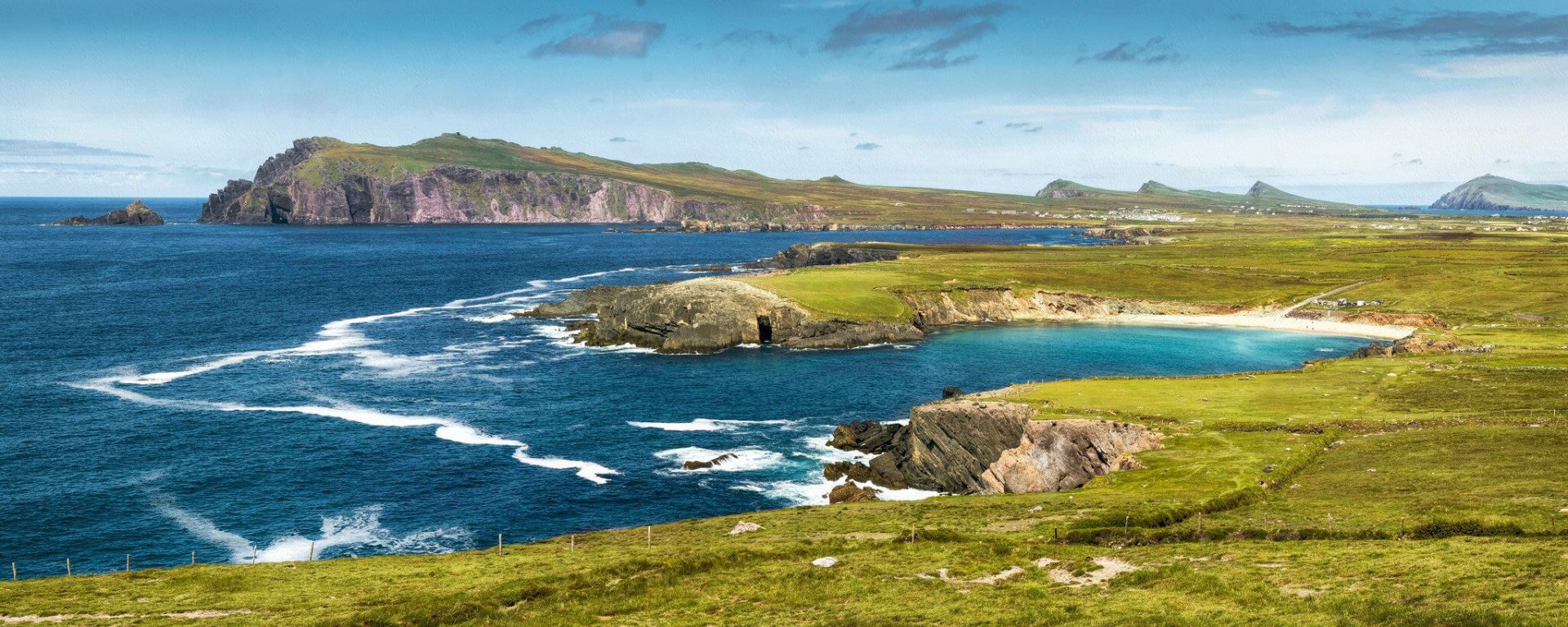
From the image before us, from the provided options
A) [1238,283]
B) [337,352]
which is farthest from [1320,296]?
[337,352]

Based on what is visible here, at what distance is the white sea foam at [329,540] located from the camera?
54250mm

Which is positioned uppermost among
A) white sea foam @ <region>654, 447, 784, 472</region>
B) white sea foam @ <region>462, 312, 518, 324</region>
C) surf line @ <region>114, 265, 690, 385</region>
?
white sea foam @ <region>462, 312, 518, 324</region>

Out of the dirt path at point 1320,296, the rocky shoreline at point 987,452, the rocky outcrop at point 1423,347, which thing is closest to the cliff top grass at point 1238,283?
the dirt path at point 1320,296

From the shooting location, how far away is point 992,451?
66688 mm

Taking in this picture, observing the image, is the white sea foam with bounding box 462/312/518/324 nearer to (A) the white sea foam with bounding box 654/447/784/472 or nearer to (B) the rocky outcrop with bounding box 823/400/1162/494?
(A) the white sea foam with bounding box 654/447/784/472

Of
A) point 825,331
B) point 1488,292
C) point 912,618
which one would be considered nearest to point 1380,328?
point 1488,292

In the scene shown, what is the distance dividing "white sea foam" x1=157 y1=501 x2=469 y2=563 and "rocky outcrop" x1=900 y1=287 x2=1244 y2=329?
313 feet

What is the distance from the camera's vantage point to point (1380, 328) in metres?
134

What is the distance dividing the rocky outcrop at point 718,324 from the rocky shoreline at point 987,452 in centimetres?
4958

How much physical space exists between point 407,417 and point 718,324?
4701 cm

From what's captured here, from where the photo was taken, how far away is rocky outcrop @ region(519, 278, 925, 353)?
123750 mm

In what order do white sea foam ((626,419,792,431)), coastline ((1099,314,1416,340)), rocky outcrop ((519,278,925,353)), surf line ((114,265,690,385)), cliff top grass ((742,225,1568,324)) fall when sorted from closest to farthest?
white sea foam ((626,419,792,431)) → surf line ((114,265,690,385)) → rocky outcrop ((519,278,925,353)) → coastline ((1099,314,1416,340)) → cliff top grass ((742,225,1568,324))

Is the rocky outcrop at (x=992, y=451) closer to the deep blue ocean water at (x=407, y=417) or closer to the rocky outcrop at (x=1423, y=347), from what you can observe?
the deep blue ocean water at (x=407, y=417)

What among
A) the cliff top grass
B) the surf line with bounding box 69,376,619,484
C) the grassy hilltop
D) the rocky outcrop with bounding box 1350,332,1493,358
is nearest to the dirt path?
the cliff top grass
